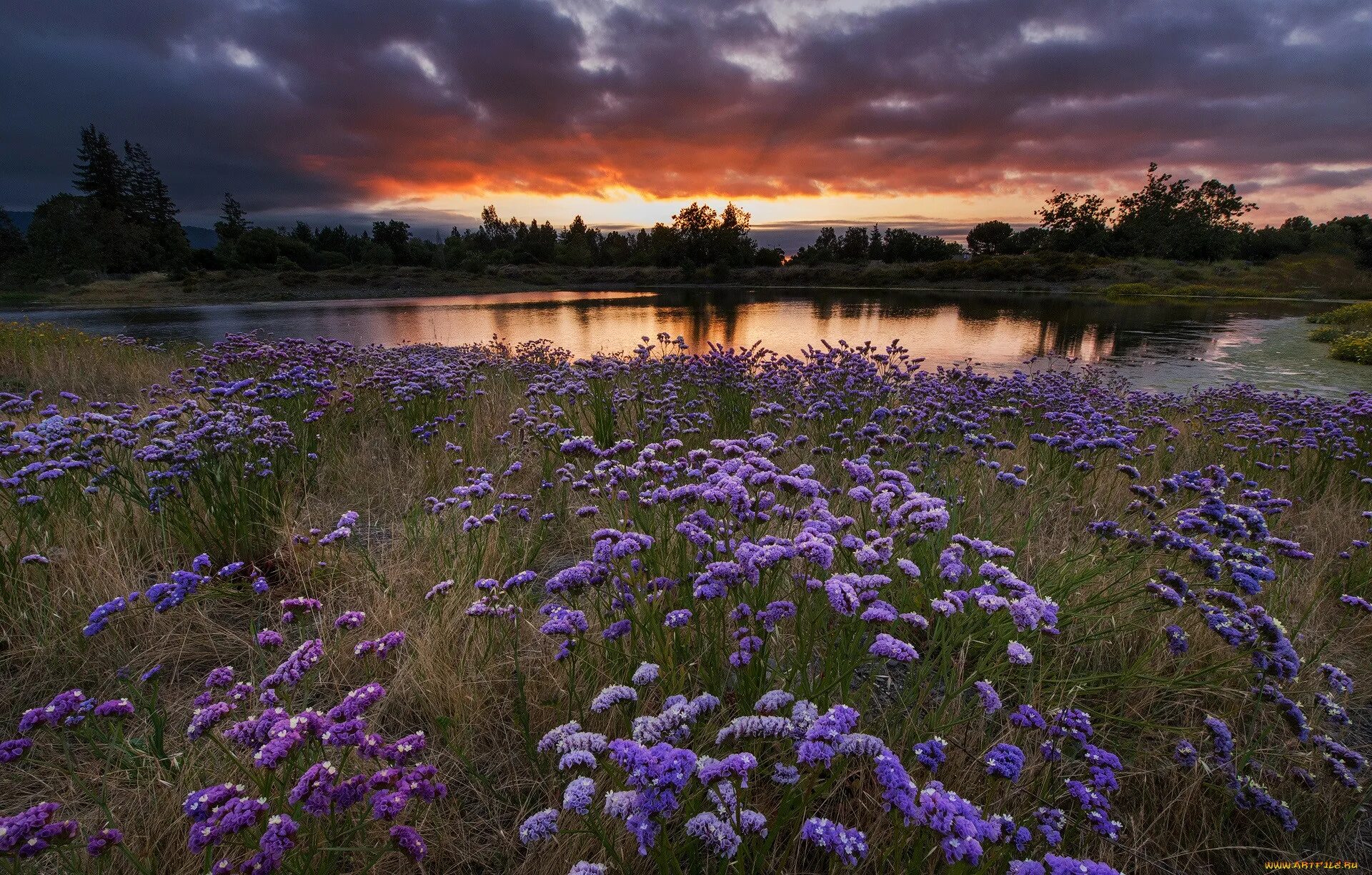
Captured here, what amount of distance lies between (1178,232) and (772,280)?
Result: 57047 mm

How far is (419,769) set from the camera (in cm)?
193

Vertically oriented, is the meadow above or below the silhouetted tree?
below

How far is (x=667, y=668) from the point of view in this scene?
2.77 meters

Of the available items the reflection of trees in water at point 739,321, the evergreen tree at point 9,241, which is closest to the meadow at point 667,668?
the reflection of trees in water at point 739,321

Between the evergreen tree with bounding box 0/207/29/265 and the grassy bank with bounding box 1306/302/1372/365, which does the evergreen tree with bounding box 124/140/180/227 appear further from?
the grassy bank with bounding box 1306/302/1372/365

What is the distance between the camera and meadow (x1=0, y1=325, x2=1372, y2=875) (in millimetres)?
1879

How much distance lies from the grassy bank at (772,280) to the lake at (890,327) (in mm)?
9399

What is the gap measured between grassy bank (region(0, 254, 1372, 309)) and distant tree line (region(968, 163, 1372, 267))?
8.14 m

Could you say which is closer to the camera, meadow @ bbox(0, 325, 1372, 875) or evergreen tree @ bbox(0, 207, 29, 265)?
meadow @ bbox(0, 325, 1372, 875)

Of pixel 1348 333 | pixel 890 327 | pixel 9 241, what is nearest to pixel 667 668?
pixel 890 327

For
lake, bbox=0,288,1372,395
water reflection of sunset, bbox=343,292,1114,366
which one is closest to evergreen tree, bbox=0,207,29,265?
lake, bbox=0,288,1372,395

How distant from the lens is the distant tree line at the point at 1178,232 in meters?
79.4

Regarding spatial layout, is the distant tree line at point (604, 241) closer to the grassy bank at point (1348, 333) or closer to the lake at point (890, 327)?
the lake at point (890, 327)

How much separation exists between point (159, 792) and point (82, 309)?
2288 inches
